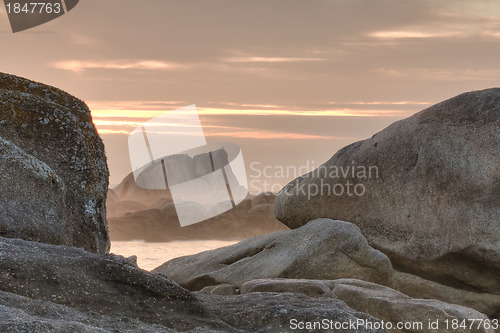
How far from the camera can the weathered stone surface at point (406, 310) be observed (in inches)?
444

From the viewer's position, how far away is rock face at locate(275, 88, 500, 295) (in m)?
17.1

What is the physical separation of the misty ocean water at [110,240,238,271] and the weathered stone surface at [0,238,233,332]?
3548 cm

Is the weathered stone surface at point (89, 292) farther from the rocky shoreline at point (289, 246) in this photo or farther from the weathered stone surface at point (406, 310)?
the weathered stone surface at point (406, 310)

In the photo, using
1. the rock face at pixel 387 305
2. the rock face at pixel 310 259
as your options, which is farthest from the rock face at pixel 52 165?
the rock face at pixel 310 259

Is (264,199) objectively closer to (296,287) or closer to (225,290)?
(225,290)

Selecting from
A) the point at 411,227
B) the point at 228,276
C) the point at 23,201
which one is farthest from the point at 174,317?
the point at 411,227

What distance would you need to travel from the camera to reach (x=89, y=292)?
7238 millimetres

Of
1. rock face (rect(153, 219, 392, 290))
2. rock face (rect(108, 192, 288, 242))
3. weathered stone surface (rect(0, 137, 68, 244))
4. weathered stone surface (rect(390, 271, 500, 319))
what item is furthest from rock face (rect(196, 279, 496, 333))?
rock face (rect(108, 192, 288, 242))

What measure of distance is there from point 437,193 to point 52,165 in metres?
9.58

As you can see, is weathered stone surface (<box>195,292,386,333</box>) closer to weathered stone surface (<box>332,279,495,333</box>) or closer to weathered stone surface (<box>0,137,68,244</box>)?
weathered stone surface (<box>0,137,68,244</box>)

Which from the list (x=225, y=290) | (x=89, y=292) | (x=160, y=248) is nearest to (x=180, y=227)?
(x=160, y=248)

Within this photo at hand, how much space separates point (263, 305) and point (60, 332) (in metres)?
2.69

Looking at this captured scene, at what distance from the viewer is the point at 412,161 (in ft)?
60.2

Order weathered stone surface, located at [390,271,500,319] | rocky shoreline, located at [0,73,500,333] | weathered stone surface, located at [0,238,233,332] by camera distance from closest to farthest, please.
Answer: weathered stone surface, located at [0,238,233,332] < rocky shoreline, located at [0,73,500,333] < weathered stone surface, located at [390,271,500,319]
